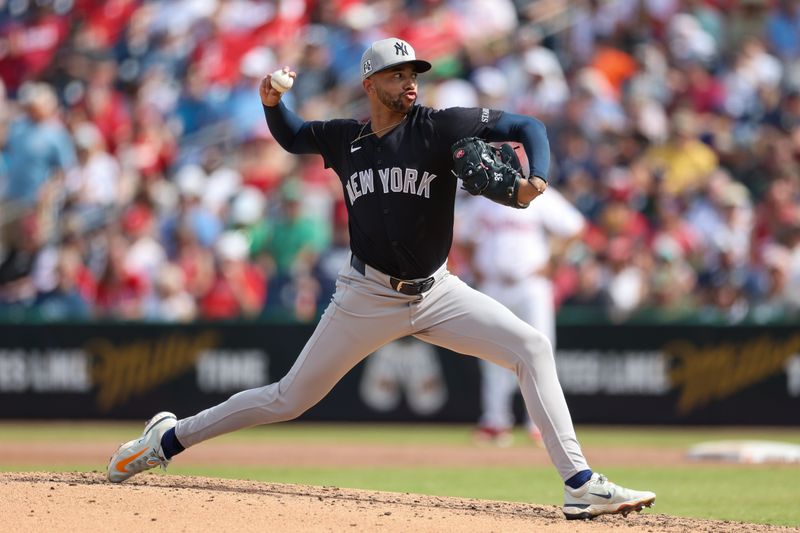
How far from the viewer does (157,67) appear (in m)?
17.3

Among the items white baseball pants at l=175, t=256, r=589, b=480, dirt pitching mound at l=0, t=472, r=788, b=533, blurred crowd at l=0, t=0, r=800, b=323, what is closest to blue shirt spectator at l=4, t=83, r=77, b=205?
blurred crowd at l=0, t=0, r=800, b=323

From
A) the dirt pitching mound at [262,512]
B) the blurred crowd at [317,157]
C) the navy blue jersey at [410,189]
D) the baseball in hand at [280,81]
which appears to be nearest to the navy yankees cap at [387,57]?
the navy blue jersey at [410,189]

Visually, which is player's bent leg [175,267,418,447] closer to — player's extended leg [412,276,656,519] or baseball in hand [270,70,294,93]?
player's extended leg [412,276,656,519]

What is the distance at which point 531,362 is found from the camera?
633 centimetres

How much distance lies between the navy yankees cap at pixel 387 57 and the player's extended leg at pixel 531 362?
41.4 inches

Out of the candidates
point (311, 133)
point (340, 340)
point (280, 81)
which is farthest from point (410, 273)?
point (280, 81)

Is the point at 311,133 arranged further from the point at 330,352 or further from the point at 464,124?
the point at 330,352

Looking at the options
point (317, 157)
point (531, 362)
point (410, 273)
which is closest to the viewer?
point (531, 362)

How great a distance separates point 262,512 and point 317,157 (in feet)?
32.6

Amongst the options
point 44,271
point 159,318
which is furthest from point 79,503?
point 44,271

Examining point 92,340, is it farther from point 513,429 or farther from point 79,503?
point 79,503

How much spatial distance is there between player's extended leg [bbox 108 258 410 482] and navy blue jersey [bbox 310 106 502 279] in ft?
0.51

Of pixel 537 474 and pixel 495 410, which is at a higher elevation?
pixel 495 410

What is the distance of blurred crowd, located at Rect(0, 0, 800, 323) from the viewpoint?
13.6 m
